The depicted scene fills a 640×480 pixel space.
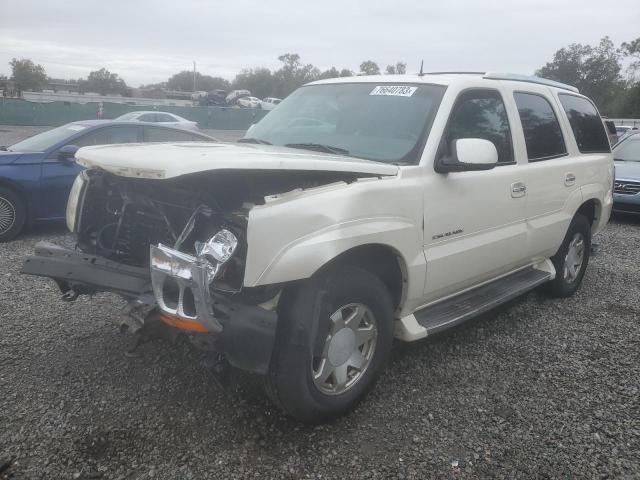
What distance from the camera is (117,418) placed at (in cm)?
288

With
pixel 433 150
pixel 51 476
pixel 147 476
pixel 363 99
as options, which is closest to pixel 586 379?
pixel 433 150

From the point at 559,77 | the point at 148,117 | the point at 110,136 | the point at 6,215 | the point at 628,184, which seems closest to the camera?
A: the point at 6,215

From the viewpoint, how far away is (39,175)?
6367 millimetres

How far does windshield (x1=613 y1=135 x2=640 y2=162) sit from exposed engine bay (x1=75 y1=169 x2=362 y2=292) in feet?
31.7

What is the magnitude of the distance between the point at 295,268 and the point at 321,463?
0.99m

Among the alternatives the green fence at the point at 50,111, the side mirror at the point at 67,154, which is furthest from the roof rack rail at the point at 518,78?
the green fence at the point at 50,111

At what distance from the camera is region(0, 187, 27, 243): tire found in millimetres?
6258

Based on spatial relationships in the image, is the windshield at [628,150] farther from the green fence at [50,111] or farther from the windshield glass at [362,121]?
the green fence at [50,111]

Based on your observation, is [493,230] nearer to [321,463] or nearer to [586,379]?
[586,379]

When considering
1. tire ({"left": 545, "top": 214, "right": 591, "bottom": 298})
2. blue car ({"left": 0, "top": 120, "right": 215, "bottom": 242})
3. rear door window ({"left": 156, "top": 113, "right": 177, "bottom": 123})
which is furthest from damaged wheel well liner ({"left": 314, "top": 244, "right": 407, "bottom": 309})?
rear door window ({"left": 156, "top": 113, "right": 177, "bottom": 123})

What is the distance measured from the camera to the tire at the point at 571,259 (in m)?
4.96

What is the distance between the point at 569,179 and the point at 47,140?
6152 millimetres

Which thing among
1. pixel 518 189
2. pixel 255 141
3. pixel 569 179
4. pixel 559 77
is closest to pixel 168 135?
pixel 255 141

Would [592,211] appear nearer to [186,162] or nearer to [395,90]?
[395,90]
